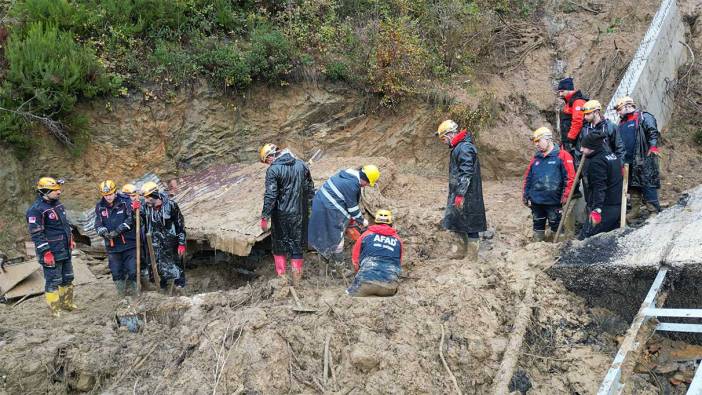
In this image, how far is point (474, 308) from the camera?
5.44m

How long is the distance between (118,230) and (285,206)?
2.30 meters

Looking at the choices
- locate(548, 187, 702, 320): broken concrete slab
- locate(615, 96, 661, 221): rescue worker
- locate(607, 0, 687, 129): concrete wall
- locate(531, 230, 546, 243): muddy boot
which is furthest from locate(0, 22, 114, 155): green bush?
locate(607, 0, 687, 129): concrete wall

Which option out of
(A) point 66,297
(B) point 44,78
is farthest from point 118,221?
(B) point 44,78

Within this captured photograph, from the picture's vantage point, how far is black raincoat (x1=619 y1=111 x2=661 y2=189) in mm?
7305

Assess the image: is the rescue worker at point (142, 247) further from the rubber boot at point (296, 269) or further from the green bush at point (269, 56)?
the green bush at point (269, 56)

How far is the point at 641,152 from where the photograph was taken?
24.0 ft

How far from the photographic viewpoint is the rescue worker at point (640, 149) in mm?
7305

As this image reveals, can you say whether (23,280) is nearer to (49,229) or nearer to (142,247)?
(49,229)

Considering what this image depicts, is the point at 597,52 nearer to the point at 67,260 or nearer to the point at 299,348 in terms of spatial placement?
the point at 299,348

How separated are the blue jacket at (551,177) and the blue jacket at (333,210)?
6.92ft

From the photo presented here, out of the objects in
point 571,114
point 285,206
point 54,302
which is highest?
point 571,114

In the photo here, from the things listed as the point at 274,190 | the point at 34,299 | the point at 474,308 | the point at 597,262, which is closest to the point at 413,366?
the point at 474,308

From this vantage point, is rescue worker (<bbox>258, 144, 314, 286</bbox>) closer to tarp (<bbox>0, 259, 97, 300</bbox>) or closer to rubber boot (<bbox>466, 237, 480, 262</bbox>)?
rubber boot (<bbox>466, 237, 480, 262</bbox>)

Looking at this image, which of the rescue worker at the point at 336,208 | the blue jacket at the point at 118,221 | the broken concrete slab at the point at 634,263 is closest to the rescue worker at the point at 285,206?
the rescue worker at the point at 336,208
